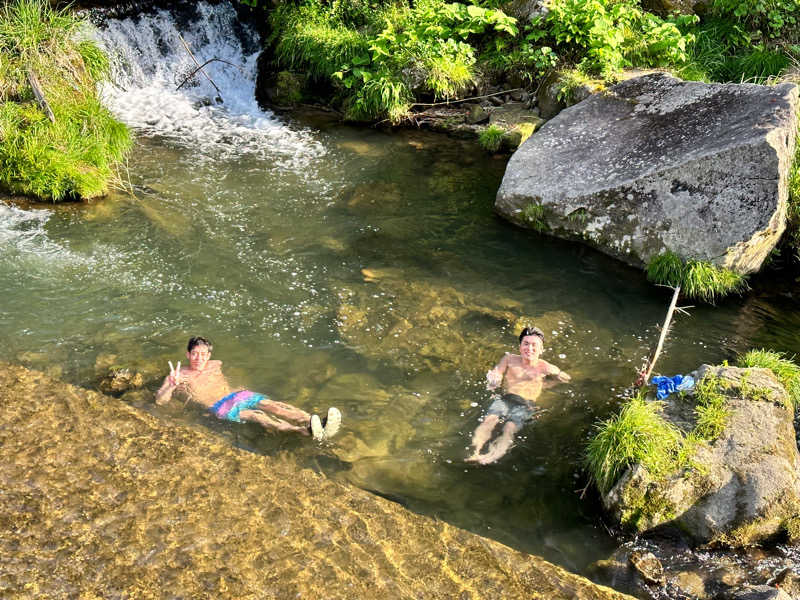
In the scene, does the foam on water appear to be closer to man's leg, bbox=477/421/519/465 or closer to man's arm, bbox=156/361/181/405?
man's arm, bbox=156/361/181/405

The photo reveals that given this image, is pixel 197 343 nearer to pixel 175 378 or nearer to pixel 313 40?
pixel 175 378

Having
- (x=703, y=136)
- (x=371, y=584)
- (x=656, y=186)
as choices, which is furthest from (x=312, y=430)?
(x=703, y=136)

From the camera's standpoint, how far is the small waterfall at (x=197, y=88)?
450 inches

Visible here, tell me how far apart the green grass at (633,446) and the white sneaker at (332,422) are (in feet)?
6.74

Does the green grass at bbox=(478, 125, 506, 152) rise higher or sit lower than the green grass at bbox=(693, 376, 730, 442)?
higher

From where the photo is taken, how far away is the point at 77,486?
15.2 ft

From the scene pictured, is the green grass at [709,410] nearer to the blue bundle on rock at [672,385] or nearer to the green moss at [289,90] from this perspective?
the blue bundle on rock at [672,385]

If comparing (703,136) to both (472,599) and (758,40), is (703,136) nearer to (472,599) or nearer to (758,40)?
(758,40)

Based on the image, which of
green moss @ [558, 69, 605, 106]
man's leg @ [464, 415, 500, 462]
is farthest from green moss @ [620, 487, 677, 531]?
green moss @ [558, 69, 605, 106]

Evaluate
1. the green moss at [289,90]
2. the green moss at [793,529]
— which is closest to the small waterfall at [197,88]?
the green moss at [289,90]

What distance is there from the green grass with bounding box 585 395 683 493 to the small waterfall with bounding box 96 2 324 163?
6.96 meters

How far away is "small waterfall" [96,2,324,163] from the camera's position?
37.5ft

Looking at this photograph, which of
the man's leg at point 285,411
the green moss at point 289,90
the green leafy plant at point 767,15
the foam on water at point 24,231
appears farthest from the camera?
the green moss at point 289,90

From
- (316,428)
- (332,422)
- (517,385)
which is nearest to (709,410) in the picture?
(517,385)
